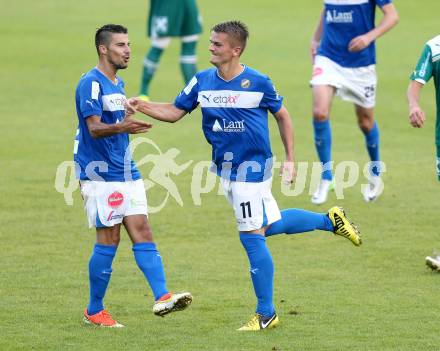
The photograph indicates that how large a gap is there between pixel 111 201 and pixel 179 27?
11539mm

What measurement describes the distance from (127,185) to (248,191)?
90 cm

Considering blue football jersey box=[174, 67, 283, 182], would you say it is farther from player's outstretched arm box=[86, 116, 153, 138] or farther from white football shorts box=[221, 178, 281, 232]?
player's outstretched arm box=[86, 116, 153, 138]

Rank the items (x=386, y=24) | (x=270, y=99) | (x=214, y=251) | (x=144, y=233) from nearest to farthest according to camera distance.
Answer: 1. (x=270, y=99)
2. (x=144, y=233)
3. (x=214, y=251)
4. (x=386, y=24)

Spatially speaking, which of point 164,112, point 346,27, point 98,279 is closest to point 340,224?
point 164,112

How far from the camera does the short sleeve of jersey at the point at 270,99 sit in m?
8.21

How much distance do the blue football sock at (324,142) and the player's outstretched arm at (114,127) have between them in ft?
16.4

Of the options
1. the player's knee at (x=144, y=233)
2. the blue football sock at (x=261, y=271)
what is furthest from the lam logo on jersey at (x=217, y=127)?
the player's knee at (x=144, y=233)

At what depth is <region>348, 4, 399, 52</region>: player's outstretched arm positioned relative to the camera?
40.8ft

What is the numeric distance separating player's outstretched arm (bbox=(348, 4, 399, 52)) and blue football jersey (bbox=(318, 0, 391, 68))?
118mm

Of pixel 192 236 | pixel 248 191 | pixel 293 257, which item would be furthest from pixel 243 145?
pixel 192 236

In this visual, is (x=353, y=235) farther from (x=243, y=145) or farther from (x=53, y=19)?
(x=53, y=19)

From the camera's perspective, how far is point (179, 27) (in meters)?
19.5

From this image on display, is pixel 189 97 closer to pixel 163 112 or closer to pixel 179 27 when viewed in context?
pixel 163 112

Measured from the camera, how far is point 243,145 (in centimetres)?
824
